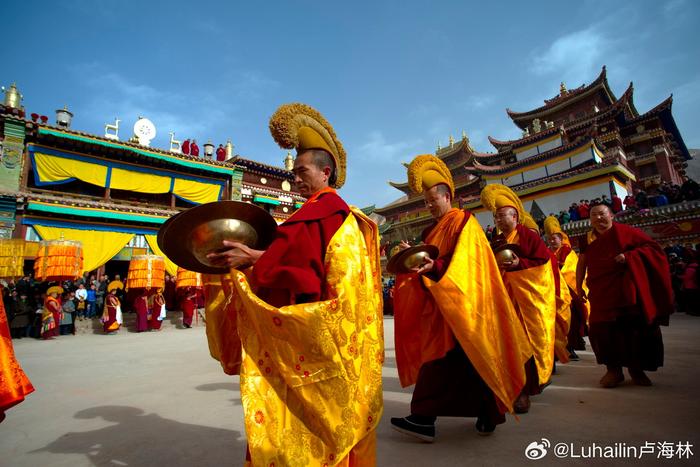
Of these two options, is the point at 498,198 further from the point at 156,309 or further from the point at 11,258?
the point at 11,258

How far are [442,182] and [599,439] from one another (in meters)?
1.92

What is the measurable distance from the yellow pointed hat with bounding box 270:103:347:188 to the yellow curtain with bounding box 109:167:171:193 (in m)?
18.8

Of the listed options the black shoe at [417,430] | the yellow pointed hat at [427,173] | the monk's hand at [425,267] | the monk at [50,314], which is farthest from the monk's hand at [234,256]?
the monk at [50,314]

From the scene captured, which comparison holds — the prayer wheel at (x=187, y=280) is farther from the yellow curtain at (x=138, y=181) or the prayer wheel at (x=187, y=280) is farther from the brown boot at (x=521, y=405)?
the brown boot at (x=521, y=405)

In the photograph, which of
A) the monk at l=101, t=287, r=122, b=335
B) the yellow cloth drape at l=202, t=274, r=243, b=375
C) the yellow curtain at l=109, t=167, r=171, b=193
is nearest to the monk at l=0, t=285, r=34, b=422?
the yellow cloth drape at l=202, t=274, r=243, b=375

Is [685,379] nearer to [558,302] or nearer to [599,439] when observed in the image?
[558,302]

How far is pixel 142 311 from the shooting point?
10664 mm

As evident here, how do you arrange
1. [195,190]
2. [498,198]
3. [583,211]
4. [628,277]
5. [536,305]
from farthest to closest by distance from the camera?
[195,190]
[583,211]
[498,198]
[628,277]
[536,305]

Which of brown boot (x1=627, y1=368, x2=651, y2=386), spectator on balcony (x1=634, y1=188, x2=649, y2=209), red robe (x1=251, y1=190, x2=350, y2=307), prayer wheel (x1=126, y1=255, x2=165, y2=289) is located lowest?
brown boot (x1=627, y1=368, x2=651, y2=386)

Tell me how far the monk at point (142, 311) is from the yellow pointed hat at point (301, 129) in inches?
429

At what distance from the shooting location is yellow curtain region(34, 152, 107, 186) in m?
15.2

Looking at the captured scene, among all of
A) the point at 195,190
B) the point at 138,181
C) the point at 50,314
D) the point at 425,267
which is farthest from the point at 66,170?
the point at 425,267

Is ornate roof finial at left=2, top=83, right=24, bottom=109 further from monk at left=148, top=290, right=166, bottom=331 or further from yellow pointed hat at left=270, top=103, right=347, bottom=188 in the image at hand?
yellow pointed hat at left=270, top=103, right=347, bottom=188

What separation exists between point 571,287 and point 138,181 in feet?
62.2
